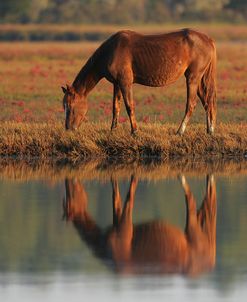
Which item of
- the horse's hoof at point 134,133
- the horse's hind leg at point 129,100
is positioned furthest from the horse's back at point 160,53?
the horse's hoof at point 134,133

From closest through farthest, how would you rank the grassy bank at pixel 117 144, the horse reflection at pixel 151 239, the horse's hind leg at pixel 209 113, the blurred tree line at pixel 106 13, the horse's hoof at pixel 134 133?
the horse reflection at pixel 151 239 < the grassy bank at pixel 117 144 < the horse's hoof at pixel 134 133 < the horse's hind leg at pixel 209 113 < the blurred tree line at pixel 106 13

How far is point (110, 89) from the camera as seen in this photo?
1164 inches

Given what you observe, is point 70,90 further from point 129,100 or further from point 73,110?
point 129,100

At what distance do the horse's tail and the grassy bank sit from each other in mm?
425

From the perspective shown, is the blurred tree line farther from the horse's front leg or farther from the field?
the horse's front leg

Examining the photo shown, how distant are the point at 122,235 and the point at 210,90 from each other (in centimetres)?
694

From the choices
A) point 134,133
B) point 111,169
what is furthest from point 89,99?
point 111,169

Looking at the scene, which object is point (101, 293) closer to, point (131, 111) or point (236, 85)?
point (131, 111)

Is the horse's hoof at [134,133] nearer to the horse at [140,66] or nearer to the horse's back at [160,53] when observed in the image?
the horse at [140,66]

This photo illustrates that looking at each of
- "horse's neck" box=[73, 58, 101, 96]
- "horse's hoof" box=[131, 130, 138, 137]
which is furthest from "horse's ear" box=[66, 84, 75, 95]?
"horse's hoof" box=[131, 130, 138, 137]

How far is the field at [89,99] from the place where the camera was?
23328 mm

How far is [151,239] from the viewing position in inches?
516

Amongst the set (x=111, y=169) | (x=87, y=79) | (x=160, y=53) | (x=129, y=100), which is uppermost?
(x=160, y=53)

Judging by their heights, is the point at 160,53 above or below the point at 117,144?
above
